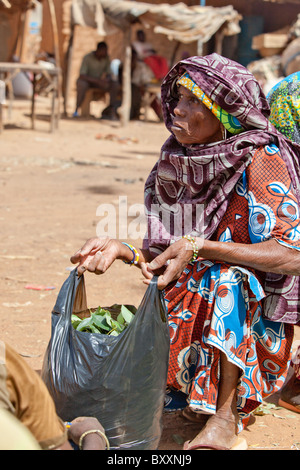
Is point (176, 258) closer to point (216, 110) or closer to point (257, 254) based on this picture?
point (257, 254)

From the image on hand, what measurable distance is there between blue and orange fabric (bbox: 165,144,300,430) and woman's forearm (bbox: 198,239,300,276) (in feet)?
0.13

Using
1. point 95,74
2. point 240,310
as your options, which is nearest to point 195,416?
point 240,310

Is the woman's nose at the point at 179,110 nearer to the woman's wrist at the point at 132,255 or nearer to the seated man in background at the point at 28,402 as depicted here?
the woman's wrist at the point at 132,255

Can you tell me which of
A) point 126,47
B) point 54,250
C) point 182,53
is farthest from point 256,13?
point 54,250

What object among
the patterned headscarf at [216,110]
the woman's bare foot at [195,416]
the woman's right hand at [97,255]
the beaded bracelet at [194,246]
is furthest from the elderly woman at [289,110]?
the woman's right hand at [97,255]

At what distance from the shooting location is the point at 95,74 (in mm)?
16047

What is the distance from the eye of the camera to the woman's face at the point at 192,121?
2.64 metres

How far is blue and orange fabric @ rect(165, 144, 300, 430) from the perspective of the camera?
8.18 ft

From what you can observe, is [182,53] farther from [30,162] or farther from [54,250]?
[54,250]

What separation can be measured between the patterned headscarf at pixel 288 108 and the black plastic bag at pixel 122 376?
3.53 feet

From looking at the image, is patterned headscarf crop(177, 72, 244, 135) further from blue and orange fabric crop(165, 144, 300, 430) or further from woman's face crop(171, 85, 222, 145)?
blue and orange fabric crop(165, 144, 300, 430)

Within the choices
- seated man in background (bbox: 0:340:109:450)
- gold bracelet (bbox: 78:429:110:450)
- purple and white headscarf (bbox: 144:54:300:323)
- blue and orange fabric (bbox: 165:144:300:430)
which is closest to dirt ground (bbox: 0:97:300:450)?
blue and orange fabric (bbox: 165:144:300:430)

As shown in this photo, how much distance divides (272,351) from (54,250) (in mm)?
3092

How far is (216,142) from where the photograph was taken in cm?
264
